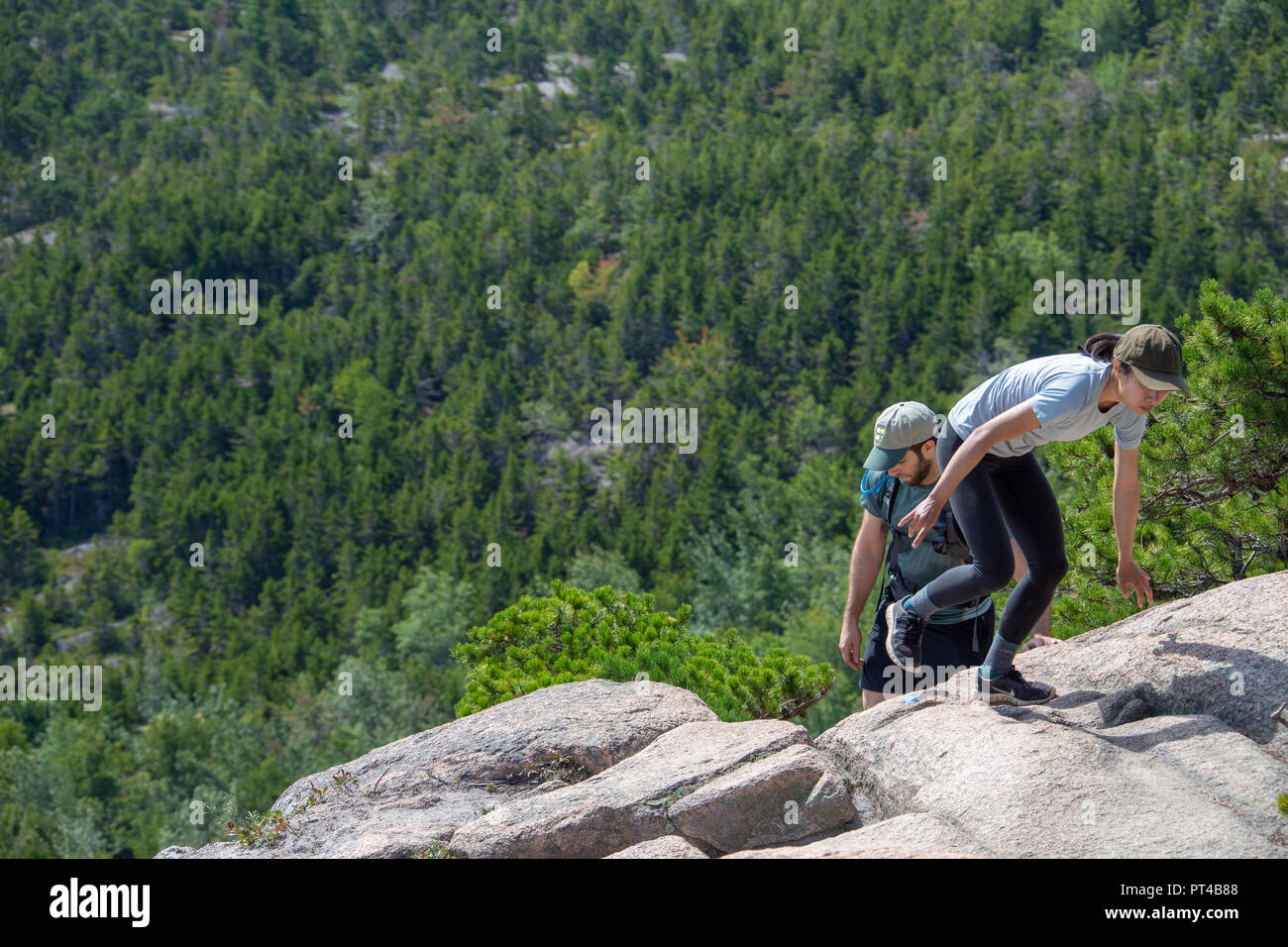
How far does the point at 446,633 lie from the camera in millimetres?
76062

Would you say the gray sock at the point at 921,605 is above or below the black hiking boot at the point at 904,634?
above

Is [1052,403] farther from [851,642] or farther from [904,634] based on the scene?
[851,642]

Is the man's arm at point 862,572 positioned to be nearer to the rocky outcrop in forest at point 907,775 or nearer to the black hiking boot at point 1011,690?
the rocky outcrop in forest at point 907,775

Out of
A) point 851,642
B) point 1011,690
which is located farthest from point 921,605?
point 1011,690

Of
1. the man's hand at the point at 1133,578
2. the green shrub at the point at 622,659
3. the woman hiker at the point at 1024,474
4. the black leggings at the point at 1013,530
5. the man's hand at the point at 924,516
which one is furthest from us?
the green shrub at the point at 622,659

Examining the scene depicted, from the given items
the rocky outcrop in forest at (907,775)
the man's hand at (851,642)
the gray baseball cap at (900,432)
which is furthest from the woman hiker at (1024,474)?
the rocky outcrop in forest at (907,775)

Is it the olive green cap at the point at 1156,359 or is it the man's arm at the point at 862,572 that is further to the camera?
the man's arm at the point at 862,572

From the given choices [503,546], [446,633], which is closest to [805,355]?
[503,546]

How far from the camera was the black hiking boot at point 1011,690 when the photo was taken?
21.7 feet

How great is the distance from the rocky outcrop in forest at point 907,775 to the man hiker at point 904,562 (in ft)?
0.96

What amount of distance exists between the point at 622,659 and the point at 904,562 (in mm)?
5280

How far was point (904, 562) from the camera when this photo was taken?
6953mm

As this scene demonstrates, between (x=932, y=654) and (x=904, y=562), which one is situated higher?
(x=904, y=562)

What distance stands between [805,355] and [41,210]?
93.4 metres
